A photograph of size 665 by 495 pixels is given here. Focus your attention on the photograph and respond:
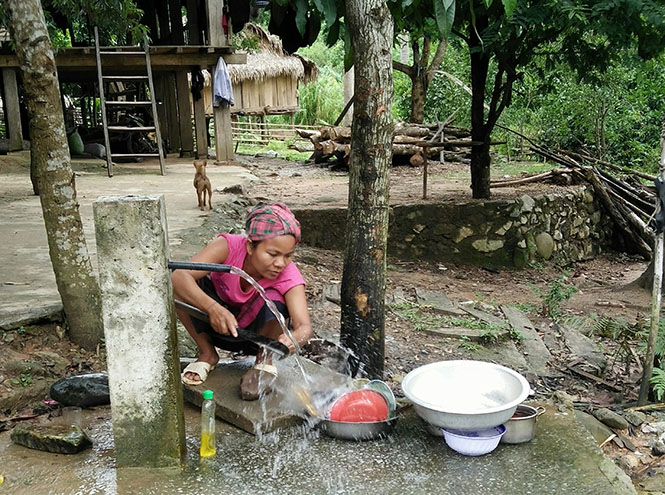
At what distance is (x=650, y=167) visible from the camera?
12.7 metres

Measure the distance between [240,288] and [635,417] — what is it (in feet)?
7.70

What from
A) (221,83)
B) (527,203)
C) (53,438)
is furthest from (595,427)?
(221,83)

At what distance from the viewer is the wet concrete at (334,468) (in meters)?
2.30

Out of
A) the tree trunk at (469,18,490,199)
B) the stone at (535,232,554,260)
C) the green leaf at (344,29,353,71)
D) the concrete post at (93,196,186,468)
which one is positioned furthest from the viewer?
the stone at (535,232,554,260)

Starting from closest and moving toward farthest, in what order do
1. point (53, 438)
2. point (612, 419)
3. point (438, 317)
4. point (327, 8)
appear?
point (53, 438)
point (327, 8)
point (612, 419)
point (438, 317)

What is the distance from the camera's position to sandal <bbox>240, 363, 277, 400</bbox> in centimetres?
286

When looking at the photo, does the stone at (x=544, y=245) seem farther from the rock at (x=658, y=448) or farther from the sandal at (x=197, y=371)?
the sandal at (x=197, y=371)

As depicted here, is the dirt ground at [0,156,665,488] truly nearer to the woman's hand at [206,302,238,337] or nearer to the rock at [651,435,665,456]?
the rock at [651,435,665,456]

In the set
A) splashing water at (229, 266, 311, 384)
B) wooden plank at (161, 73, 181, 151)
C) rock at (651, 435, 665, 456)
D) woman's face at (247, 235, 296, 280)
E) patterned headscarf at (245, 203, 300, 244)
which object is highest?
wooden plank at (161, 73, 181, 151)

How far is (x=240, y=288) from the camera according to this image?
10.1 ft

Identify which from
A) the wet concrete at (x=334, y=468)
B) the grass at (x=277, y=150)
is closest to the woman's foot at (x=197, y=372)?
the wet concrete at (x=334, y=468)

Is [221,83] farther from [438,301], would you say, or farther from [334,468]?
[334,468]

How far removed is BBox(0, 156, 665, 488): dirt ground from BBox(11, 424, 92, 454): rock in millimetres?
342

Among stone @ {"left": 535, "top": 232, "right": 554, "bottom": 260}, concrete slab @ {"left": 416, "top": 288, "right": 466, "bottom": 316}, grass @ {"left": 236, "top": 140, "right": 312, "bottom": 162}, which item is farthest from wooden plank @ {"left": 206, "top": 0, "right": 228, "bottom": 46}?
concrete slab @ {"left": 416, "top": 288, "right": 466, "bottom": 316}
